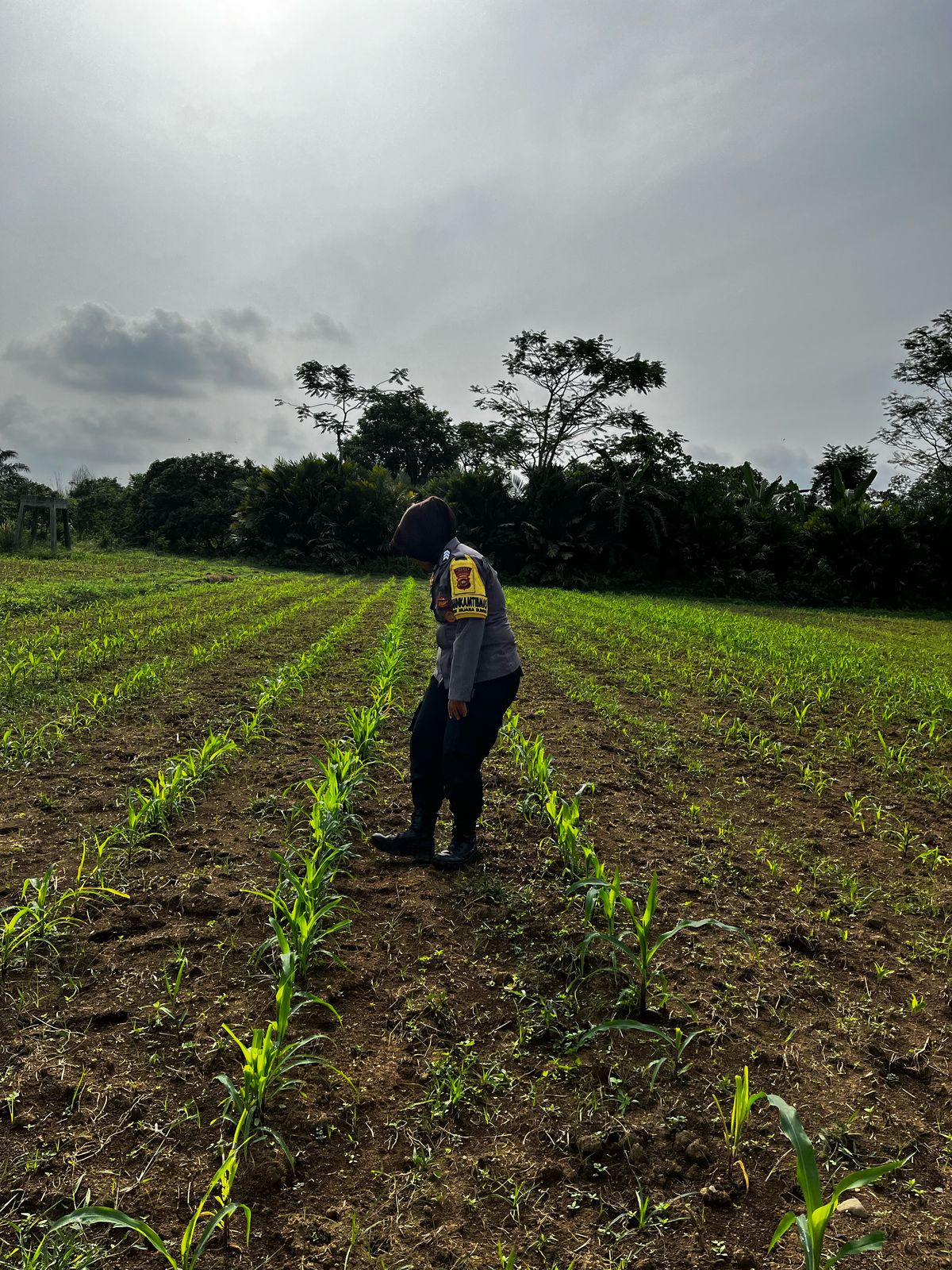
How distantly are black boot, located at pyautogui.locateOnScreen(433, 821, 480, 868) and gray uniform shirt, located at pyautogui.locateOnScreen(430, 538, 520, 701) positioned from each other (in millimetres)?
741

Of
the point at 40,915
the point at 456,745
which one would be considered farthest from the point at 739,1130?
the point at 40,915

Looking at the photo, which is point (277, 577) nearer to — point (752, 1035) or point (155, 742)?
point (155, 742)

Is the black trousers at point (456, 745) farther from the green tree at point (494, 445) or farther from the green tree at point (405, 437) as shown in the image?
the green tree at point (405, 437)

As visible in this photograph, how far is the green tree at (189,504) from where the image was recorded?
31594 millimetres

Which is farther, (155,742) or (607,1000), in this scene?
(155,742)

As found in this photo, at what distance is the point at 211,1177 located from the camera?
1698 mm

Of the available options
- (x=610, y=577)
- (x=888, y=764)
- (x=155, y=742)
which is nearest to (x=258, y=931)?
(x=155, y=742)

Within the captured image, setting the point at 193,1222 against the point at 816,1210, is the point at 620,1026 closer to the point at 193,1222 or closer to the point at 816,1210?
the point at 816,1210

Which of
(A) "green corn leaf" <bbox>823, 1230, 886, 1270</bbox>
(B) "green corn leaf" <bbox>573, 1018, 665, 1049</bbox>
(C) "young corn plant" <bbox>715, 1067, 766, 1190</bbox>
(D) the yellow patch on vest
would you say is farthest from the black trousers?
(A) "green corn leaf" <bbox>823, 1230, 886, 1270</bbox>

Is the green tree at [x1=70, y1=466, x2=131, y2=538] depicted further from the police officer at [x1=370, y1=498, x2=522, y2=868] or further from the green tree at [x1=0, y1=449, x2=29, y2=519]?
the police officer at [x1=370, y1=498, x2=522, y2=868]

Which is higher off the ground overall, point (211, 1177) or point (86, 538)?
point (86, 538)

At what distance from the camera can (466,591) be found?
120 inches

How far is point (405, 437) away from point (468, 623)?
42.2 metres

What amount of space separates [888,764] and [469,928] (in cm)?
380
